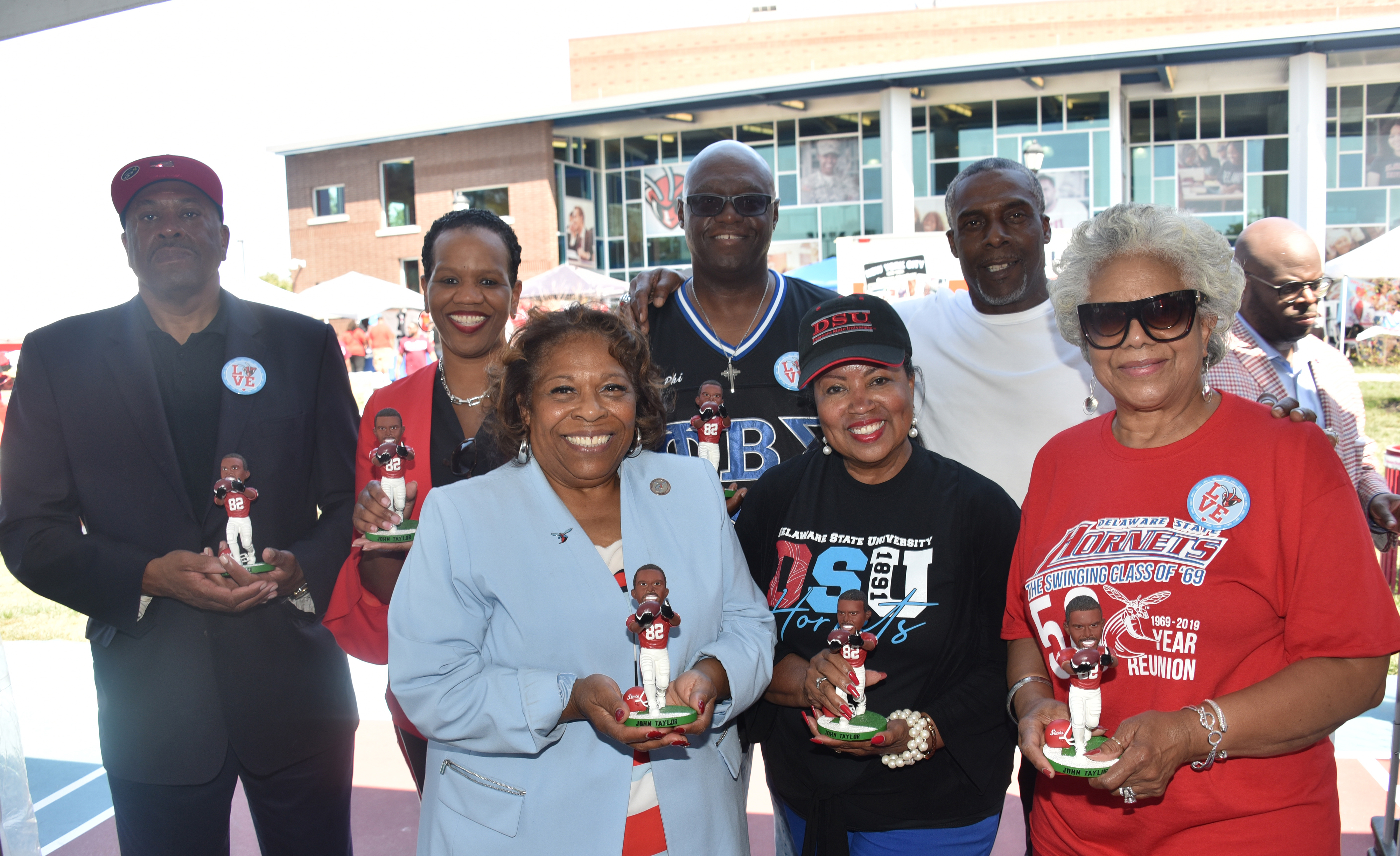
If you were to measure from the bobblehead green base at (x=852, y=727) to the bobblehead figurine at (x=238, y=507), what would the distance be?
6.02ft

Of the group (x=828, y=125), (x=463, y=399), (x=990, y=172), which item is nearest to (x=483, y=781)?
(x=463, y=399)

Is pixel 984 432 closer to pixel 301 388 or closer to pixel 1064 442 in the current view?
pixel 1064 442

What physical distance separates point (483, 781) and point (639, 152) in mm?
29120

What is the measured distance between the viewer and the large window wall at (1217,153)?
81.7 feet

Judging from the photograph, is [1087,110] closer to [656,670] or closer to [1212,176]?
[1212,176]

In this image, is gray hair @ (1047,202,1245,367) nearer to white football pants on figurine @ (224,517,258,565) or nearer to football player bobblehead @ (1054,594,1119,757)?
football player bobblehead @ (1054,594,1119,757)

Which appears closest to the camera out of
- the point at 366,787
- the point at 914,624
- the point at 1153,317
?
the point at 1153,317

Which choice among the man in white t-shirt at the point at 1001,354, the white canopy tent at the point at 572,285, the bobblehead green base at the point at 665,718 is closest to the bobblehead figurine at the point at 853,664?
Answer: the bobblehead green base at the point at 665,718

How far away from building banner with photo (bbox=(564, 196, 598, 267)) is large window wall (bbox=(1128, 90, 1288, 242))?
15977mm

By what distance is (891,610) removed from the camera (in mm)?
2523

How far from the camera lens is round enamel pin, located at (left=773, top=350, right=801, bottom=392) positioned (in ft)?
11.6

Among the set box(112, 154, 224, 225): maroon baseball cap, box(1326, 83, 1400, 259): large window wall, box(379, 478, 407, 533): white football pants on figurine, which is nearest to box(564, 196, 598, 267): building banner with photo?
box(1326, 83, 1400, 259): large window wall

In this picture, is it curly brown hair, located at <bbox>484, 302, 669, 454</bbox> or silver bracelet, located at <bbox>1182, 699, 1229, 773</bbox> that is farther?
curly brown hair, located at <bbox>484, 302, 669, 454</bbox>

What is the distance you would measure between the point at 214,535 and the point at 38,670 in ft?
19.1
